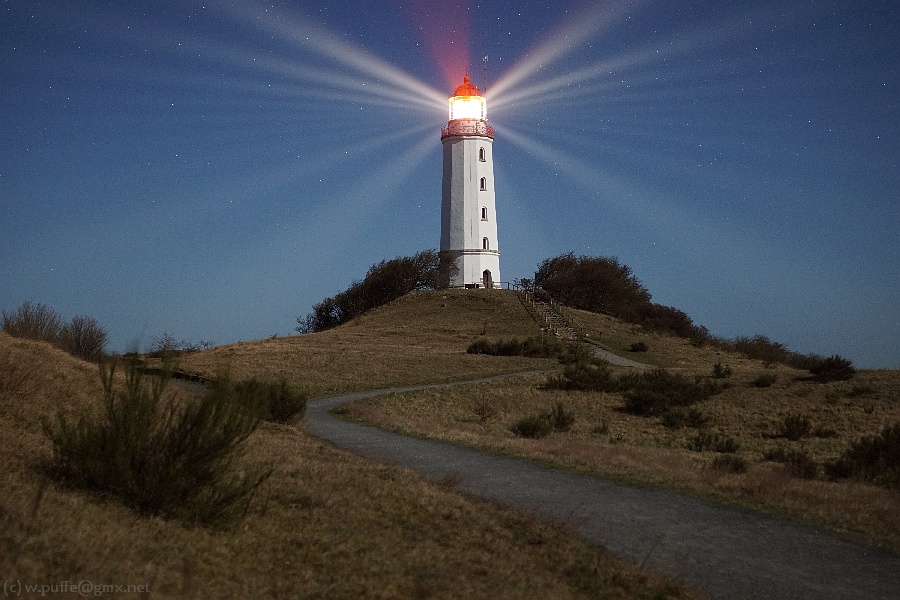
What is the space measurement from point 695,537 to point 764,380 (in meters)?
28.2

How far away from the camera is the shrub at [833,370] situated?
115ft

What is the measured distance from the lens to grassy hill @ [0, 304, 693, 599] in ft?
18.6

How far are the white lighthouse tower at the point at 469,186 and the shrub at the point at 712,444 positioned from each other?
132ft

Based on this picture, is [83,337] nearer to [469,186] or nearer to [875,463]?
[875,463]

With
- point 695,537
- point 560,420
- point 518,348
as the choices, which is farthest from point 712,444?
point 518,348

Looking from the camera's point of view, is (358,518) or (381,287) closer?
(358,518)

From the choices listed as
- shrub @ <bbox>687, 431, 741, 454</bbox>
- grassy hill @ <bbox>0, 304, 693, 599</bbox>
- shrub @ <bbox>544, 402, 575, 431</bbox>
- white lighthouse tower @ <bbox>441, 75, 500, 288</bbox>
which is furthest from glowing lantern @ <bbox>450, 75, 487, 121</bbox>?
grassy hill @ <bbox>0, 304, 693, 599</bbox>

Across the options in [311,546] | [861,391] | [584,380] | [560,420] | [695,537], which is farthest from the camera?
[584,380]

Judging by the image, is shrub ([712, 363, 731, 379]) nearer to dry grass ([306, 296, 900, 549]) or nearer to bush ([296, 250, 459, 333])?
dry grass ([306, 296, 900, 549])

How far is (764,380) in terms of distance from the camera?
115ft

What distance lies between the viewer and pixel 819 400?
31.5 metres

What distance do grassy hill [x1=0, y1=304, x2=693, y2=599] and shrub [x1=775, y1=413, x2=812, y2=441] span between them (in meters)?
17.7

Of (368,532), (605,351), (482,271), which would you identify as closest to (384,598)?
(368,532)

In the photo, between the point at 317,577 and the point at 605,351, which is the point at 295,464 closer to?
the point at 317,577
